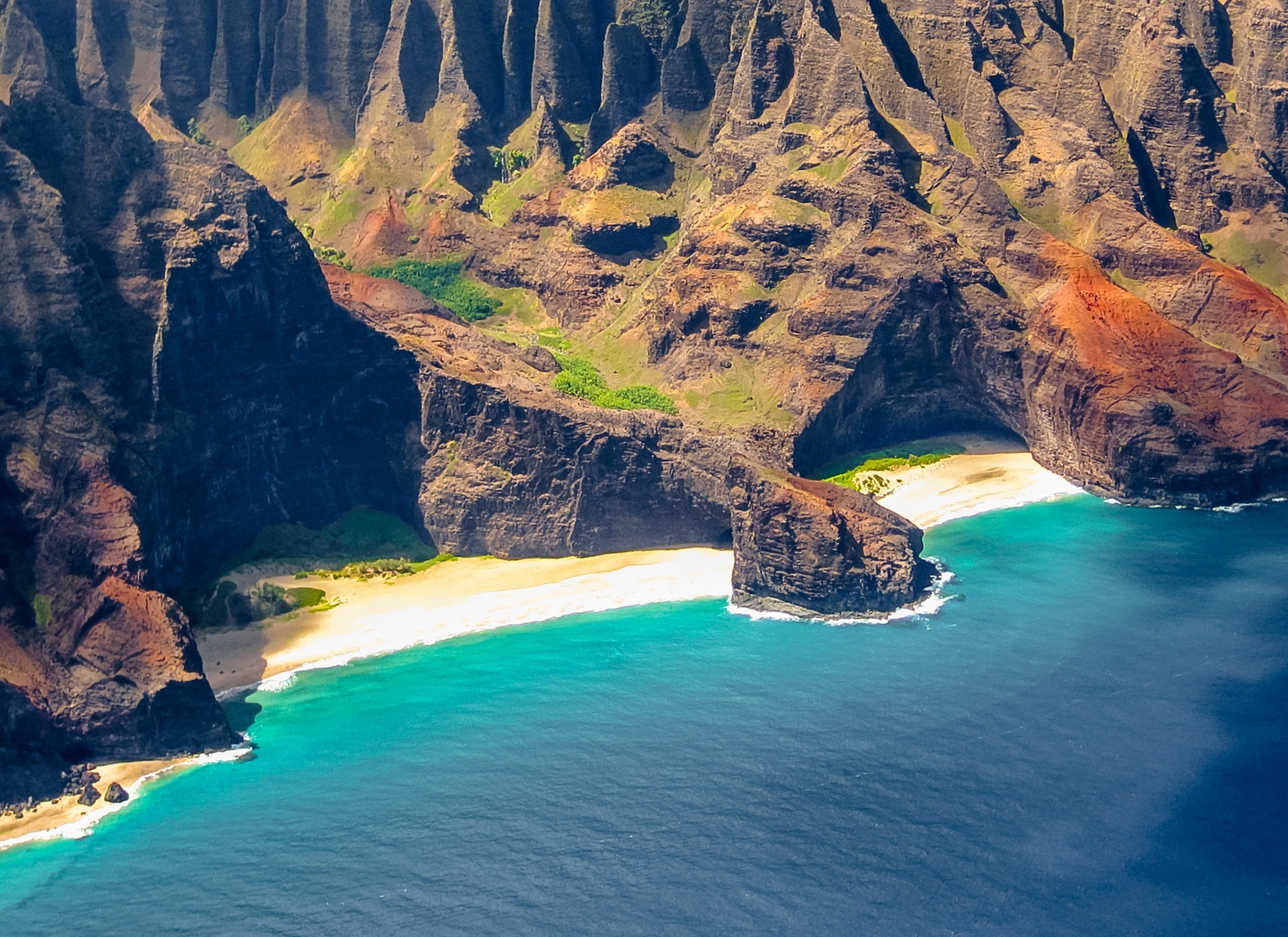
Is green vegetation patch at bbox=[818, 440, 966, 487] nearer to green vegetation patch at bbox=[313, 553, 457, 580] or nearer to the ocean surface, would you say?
the ocean surface

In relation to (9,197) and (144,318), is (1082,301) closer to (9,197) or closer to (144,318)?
(144,318)

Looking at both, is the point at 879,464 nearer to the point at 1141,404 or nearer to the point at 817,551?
the point at 1141,404

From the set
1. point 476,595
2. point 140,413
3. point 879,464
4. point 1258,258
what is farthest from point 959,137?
point 140,413

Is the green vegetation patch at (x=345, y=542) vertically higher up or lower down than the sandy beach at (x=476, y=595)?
higher up

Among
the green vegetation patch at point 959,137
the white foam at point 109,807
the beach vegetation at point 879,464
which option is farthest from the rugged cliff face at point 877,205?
the white foam at point 109,807

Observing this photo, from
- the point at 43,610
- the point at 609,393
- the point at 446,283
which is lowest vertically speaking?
the point at 43,610

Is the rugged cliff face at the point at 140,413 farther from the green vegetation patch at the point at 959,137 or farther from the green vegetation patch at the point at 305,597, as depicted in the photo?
the green vegetation patch at the point at 959,137
